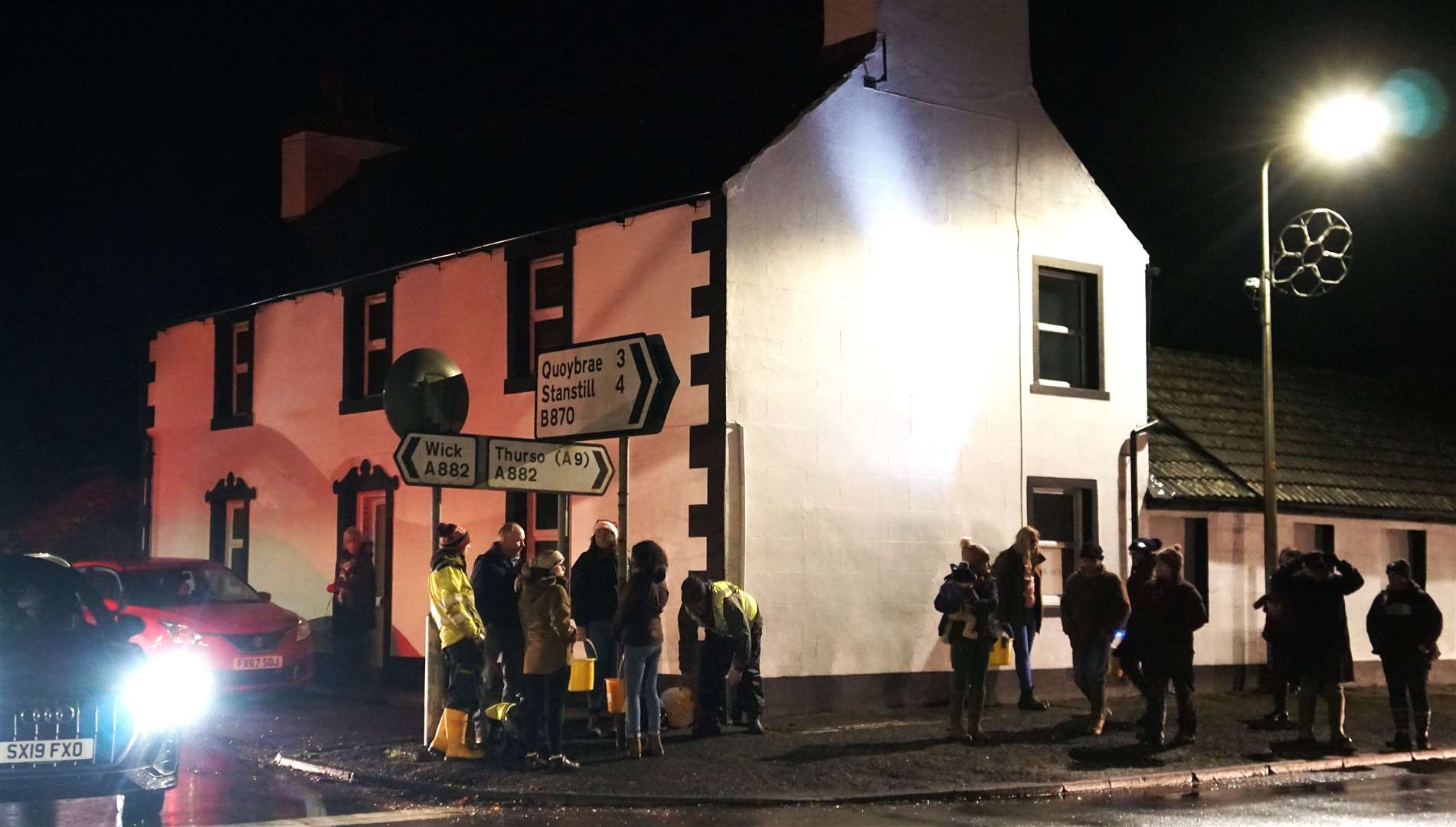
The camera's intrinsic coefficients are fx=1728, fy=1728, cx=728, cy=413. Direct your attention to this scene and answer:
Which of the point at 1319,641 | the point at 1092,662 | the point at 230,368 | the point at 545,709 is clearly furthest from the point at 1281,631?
the point at 230,368

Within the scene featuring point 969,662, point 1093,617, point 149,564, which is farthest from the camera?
point 149,564

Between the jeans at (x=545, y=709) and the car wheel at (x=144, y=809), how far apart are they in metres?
3.11

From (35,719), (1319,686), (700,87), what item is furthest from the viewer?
(700,87)

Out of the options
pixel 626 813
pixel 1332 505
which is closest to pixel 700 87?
pixel 1332 505

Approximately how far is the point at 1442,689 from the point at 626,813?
1540cm

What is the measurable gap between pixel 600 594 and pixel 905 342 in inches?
191

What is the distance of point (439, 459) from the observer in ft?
44.2

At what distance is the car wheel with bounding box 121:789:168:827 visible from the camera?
423 inches

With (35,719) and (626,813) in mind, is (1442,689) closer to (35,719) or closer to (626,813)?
(626,813)

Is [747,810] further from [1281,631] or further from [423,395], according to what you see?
[1281,631]

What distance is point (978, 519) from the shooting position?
62.9 feet

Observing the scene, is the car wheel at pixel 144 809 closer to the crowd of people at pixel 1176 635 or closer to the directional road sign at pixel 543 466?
the directional road sign at pixel 543 466

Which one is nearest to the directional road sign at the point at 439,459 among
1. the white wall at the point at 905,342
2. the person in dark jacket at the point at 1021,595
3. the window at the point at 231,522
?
the white wall at the point at 905,342

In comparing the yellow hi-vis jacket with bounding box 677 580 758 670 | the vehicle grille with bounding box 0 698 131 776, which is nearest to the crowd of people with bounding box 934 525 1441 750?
the yellow hi-vis jacket with bounding box 677 580 758 670
